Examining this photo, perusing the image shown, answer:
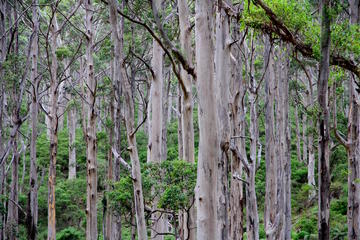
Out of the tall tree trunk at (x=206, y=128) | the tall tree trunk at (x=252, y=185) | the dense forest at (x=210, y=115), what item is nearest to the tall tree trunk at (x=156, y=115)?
the dense forest at (x=210, y=115)

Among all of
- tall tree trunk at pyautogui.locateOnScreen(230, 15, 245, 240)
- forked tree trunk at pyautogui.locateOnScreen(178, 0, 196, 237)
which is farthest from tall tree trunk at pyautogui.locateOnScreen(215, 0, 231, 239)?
tall tree trunk at pyautogui.locateOnScreen(230, 15, 245, 240)

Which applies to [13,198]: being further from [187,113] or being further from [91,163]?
[187,113]

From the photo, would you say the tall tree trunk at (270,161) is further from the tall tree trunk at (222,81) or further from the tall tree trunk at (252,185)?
the tall tree trunk at (222,81)

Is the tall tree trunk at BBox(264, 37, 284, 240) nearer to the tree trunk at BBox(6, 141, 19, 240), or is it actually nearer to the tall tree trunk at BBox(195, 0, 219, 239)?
the tall tree trunk at BBox(195, 0, 219, 239)

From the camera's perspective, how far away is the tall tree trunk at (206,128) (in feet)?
19.4

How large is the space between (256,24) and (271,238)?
5625 mm

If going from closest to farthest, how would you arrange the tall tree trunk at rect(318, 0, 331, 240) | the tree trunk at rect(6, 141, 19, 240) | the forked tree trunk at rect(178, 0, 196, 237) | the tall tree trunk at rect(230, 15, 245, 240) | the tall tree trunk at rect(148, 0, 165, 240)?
the tall tree trunk at rect(318, 0, 331, 240)
the forked tree trunk at rect(178, 0, 196, 237)
the tall tree trunk at rect(148, 0, 165, 240)
the tall tree trunk at rect(230, 15, 245, 240)
the tree trunk at rect(6, 141, 19, 240)

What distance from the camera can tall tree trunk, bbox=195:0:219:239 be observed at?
591 cm

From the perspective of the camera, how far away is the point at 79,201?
2106cm

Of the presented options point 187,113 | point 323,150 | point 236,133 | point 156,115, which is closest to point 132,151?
point 187,113

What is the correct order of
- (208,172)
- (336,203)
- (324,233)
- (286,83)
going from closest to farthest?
(208,172)
(324,233)
(286,83)
(336,203)

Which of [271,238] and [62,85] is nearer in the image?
[271,238]

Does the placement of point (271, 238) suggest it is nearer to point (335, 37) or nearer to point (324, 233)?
point (324, 233)

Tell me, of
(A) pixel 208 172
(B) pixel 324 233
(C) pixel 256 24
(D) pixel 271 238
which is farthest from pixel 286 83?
(A) pixel 208 172
